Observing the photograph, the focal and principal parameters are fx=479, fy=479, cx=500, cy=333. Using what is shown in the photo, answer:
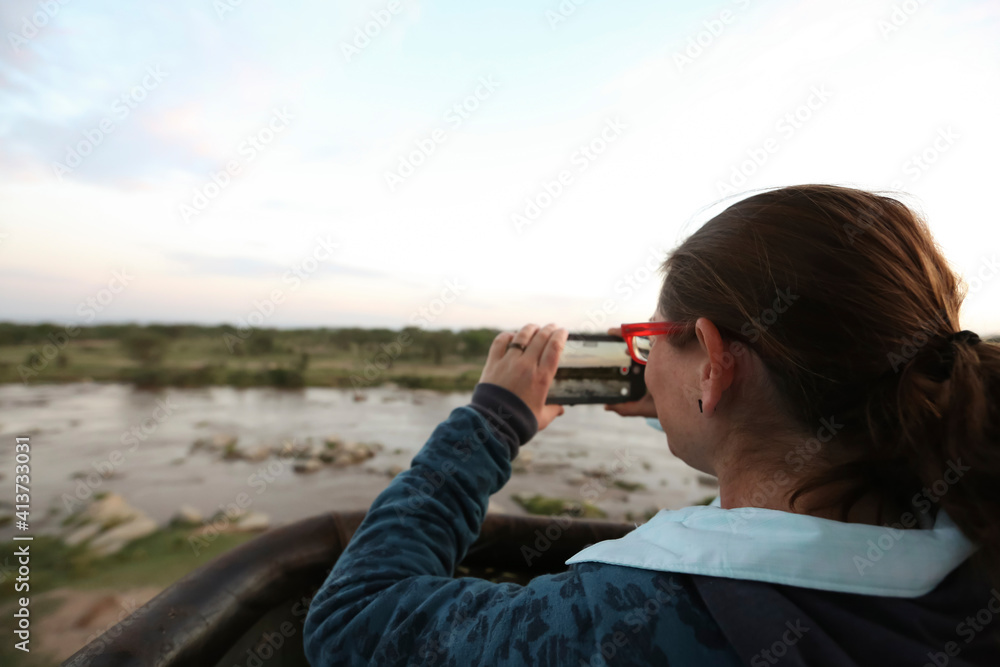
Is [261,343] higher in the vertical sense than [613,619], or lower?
higher

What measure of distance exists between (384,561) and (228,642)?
42 centimetres

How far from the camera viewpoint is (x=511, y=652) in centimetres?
42

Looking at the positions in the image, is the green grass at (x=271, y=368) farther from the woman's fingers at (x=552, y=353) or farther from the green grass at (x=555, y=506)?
the woman's fingers at (x=552, y=353)

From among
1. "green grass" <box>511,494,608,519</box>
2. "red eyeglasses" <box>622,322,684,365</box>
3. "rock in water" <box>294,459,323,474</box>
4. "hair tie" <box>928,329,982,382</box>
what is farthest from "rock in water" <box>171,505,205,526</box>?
"hair tie" <box>928,329,982,382</box>

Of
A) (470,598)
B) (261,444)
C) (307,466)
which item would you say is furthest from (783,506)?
(261,444)

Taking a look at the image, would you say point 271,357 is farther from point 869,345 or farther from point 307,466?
point 869,345

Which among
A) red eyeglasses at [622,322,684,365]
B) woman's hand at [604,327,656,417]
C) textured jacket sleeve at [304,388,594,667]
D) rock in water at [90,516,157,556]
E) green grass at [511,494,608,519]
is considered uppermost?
red eyeglasses at [622,322,684,365]

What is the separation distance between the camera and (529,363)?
30.9 inches

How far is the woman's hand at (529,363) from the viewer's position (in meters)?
0.77

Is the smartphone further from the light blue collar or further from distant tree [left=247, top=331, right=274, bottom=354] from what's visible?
distant tree [left=247, top=331, right=274, bottom=354]

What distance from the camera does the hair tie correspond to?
459 millimetres

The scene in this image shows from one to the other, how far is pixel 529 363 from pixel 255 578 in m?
0.63

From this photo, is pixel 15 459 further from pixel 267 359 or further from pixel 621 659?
pixel 621 659

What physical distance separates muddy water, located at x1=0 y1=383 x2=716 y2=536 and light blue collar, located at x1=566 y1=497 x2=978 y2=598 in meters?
0.87
